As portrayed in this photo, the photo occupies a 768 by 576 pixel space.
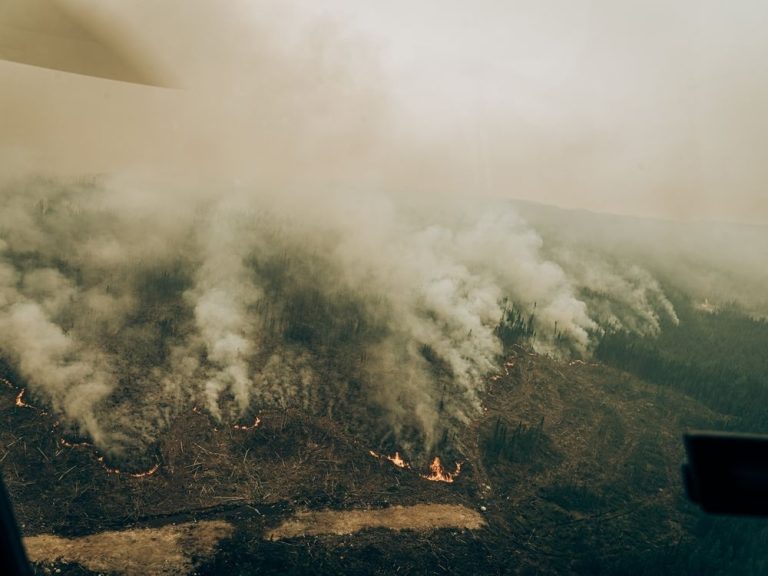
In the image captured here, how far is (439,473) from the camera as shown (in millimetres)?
38750

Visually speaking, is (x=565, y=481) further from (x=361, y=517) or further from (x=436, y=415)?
(x=361, y=517)

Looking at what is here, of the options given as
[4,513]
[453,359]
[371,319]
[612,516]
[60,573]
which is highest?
[4,513]

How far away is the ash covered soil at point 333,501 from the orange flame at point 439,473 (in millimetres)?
586

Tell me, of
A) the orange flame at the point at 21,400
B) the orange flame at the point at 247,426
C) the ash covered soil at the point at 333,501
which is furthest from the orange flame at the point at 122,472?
the orange flame at the point at 21,400

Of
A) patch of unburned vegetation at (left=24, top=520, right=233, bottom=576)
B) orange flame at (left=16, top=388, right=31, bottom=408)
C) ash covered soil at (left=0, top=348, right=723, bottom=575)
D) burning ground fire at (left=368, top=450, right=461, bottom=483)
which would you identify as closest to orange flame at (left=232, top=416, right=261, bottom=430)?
ash covered soil at (left=0, top=348, right=723, bottom=575)

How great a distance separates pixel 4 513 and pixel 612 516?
141ft

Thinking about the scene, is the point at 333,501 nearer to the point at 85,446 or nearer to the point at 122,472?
the point at 122,472

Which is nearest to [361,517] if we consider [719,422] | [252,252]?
[252,252]

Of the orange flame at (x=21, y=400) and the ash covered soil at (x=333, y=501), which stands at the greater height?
the orange flame at (x=21, y=400)

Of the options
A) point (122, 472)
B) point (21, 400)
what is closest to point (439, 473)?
point (122, 472)

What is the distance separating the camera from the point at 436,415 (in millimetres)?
45312

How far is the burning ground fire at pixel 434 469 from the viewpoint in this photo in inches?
1500

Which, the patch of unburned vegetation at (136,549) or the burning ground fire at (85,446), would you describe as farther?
the burning ground fire at (85,446)

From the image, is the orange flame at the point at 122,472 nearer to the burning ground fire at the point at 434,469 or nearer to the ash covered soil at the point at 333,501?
the ash covered soil at the point at 333,501
